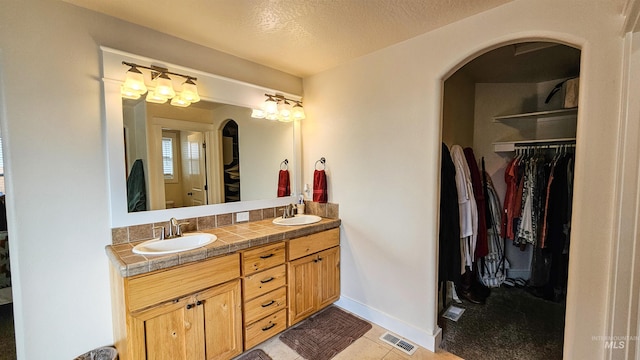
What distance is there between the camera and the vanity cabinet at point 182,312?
4.87 feet

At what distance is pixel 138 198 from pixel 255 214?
98 centimetres

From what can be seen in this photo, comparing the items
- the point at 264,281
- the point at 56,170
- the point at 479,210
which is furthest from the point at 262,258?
the point at 479,210

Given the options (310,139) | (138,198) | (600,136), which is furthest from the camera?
(310,139)

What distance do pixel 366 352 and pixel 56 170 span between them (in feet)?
7.99

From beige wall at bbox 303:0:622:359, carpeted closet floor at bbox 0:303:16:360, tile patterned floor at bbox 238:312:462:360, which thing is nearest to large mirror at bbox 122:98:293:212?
beige wall at bbox 303:0:622:359

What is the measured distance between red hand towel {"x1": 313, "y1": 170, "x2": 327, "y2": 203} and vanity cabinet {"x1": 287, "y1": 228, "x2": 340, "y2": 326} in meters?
0.35

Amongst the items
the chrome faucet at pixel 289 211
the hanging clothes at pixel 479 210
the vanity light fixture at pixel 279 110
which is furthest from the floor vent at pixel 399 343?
the vanity light fixture at pixel 279 110

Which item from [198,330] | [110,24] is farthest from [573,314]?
[110,24]

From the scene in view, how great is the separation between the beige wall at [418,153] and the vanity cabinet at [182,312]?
119 cm

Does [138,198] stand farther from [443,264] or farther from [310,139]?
[443,264]

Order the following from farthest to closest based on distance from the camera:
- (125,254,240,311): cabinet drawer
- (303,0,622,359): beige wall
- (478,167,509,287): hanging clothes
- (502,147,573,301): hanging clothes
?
(478,167,509,287): hanging clothes < (502,147,573,301): hanging clothes < (125,254,240,311): cabinet drawer < (303,0,622,359): beige wall

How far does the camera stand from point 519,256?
3.15 m

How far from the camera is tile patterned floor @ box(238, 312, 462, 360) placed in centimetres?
197
